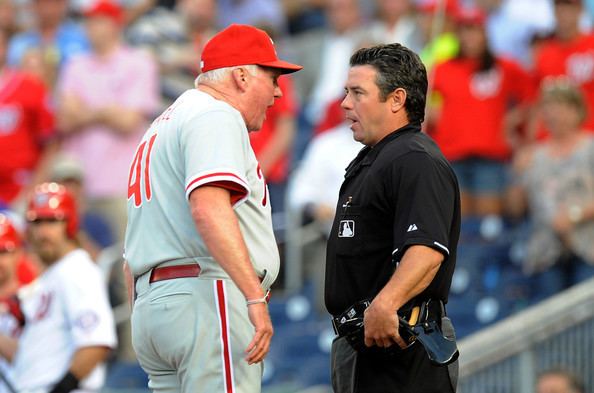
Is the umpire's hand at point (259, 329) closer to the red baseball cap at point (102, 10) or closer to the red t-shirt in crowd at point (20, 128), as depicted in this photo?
the red t-shirt in crowd at point (20, 128)

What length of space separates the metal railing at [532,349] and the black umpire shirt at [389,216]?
2630 mm

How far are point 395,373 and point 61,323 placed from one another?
2489mm

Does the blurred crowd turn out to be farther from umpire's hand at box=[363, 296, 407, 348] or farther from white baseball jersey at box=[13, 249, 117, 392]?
umpire's hand at box=[363, 296, 407, 348]

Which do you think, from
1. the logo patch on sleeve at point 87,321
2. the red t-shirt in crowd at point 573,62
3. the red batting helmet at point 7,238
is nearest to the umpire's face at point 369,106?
the logo patch on sleeve at point 87,321

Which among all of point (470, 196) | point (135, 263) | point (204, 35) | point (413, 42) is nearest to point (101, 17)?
point (204, 35)

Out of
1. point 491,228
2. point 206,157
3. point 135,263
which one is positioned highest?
point 206,157

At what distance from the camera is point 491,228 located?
9.39 meters

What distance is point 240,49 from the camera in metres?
5.00

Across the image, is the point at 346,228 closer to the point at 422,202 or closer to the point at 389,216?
the point at 389,216

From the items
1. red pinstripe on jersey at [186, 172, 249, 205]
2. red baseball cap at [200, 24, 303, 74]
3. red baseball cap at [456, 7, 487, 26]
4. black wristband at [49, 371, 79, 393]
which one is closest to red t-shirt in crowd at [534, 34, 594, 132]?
red baseball cap at [456, 7, 487, 26]

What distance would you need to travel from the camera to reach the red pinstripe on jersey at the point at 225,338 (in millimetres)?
4781

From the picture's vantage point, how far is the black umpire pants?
4.84 m

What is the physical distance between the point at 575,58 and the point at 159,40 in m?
4.01

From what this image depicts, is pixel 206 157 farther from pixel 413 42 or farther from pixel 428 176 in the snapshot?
pixel 413 42
